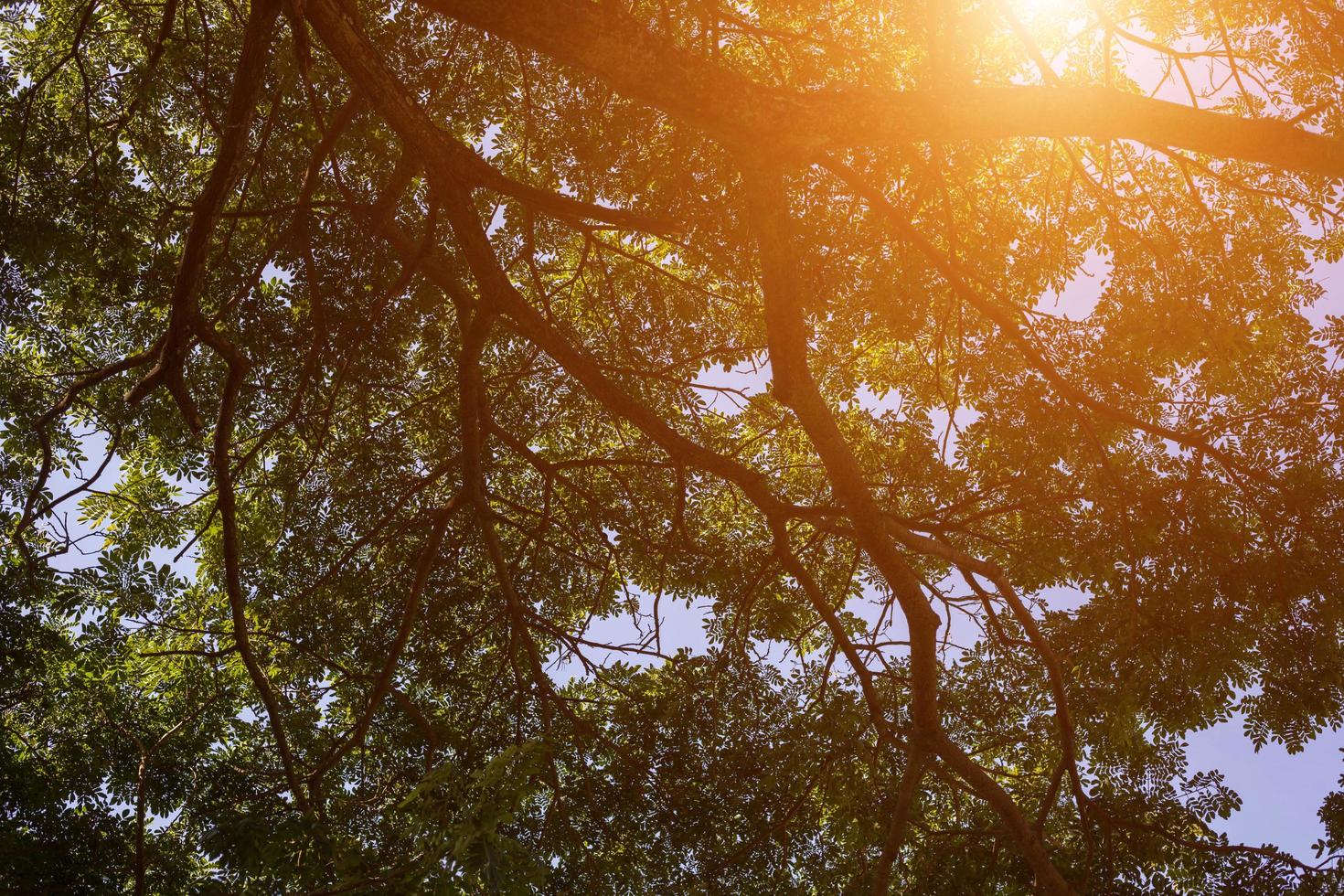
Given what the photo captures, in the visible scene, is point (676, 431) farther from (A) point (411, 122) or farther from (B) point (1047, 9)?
(B) point (1047, 9)

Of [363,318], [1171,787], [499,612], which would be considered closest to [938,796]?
[1171,787]

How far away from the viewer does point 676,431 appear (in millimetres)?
6711

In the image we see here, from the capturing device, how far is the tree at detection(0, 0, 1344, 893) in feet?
16.3

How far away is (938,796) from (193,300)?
600 centimetres

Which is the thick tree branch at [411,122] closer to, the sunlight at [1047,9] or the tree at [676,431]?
the tree at [676,431]

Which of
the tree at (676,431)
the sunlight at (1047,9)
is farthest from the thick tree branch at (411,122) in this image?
the sunlight at (1047,9)

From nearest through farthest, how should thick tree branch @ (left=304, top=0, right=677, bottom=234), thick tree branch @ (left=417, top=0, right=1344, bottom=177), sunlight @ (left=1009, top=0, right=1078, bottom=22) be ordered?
thick tree branch @ (left=417, top=0, right=1344, bottom=177)
thick tree branch @ (left=304, top=0, right=677, bottom=234)
sunlight @ (left=1009, top=0, right=1078, bottom=22)

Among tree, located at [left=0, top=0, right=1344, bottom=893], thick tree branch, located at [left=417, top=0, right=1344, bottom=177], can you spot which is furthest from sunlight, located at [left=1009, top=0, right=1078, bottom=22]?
thick tree branch, located at [left=417, top=0, right=1344, bottom=177]

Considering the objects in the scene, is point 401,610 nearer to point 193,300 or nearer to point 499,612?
point 499,612

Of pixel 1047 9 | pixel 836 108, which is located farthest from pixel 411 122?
pixel 1047 9

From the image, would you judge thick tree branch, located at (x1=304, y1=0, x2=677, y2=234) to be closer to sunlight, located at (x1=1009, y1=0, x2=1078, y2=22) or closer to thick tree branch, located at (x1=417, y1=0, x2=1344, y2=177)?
thick tree branch, located at (x1=417, y1=0, x2=1344, y2=177)

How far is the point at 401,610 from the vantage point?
706 centimetres

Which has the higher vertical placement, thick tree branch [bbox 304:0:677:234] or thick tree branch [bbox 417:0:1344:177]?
thick tree branch [bbox 304:0:677:234]

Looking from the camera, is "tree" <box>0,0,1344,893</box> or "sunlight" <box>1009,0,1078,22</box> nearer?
"tree" <box>0,0,1344,893</box>
